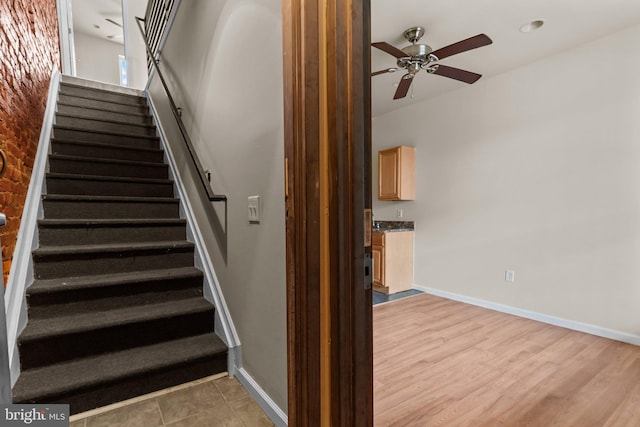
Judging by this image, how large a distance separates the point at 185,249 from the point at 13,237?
920 millimetres

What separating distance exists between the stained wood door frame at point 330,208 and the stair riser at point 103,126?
9.87ft

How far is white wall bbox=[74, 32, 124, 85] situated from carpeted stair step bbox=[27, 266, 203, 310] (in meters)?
6.60

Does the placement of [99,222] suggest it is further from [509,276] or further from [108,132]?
[509,276]

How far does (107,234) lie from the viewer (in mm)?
2178

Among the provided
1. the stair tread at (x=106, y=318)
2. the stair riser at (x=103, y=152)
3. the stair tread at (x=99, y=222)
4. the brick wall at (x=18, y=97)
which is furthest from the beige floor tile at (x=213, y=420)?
the stair riser at (x=103, y=152)

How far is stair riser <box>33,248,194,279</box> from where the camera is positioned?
185cm

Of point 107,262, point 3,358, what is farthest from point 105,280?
point 3,358

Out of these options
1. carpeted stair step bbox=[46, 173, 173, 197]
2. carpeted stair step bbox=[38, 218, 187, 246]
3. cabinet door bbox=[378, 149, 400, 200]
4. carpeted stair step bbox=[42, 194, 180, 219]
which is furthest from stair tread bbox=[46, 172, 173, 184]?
cabinet door bbox=[378, 149, 400, 200]

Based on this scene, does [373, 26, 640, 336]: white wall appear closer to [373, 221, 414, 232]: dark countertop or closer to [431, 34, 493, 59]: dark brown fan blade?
[373, 221, 414, 232]: dark countertop

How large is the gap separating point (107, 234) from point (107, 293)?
517mm

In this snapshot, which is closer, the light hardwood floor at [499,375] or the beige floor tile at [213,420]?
the beige floor tile at [213,420]

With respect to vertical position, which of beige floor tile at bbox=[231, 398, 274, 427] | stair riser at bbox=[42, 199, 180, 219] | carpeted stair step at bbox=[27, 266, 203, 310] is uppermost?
stair riser at bbox=[42, 199, 180, 219]

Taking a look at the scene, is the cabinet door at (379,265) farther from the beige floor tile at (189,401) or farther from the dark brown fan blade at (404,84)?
the beige floor tile at (189,401)

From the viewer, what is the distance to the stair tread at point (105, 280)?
5.56 feet
